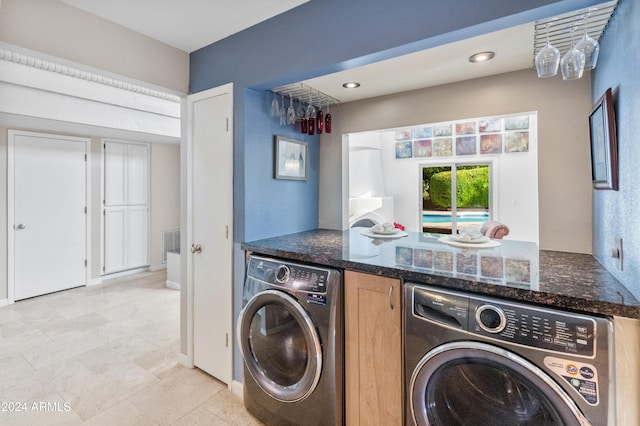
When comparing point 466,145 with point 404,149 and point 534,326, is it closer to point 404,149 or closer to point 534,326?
point 404,149

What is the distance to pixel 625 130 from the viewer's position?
114cm

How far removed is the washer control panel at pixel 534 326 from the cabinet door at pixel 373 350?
0.35 m

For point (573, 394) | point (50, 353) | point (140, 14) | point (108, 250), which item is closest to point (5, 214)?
point (108, 250)

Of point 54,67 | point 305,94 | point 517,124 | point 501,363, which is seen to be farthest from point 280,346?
point 517,124

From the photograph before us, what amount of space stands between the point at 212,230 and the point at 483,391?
1820 millimetres

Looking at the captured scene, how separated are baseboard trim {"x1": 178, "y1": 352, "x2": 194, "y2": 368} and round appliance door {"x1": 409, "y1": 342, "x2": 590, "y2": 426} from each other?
1.79 meters

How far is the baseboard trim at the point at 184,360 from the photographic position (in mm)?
2359

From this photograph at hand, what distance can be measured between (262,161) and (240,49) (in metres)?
0.74

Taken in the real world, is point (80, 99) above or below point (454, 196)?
above

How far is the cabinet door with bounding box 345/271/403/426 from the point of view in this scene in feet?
4.55

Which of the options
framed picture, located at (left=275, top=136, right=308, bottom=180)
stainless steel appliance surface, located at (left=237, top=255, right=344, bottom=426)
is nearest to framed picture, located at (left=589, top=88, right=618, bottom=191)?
stainless steel appliance surface, located at (left=237, top=255, right=344, bottom=426)

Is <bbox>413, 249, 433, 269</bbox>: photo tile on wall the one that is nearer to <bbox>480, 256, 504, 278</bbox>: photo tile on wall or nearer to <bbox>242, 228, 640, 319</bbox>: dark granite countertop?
<bbox>242, 228, 640, 319</bbox>: dark granite countertop

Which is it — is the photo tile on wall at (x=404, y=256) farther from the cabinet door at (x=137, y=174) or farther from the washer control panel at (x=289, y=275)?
the cabinet door at (x=137, y=174)

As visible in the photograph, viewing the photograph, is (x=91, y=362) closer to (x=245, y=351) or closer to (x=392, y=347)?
(x=245, y=351)
